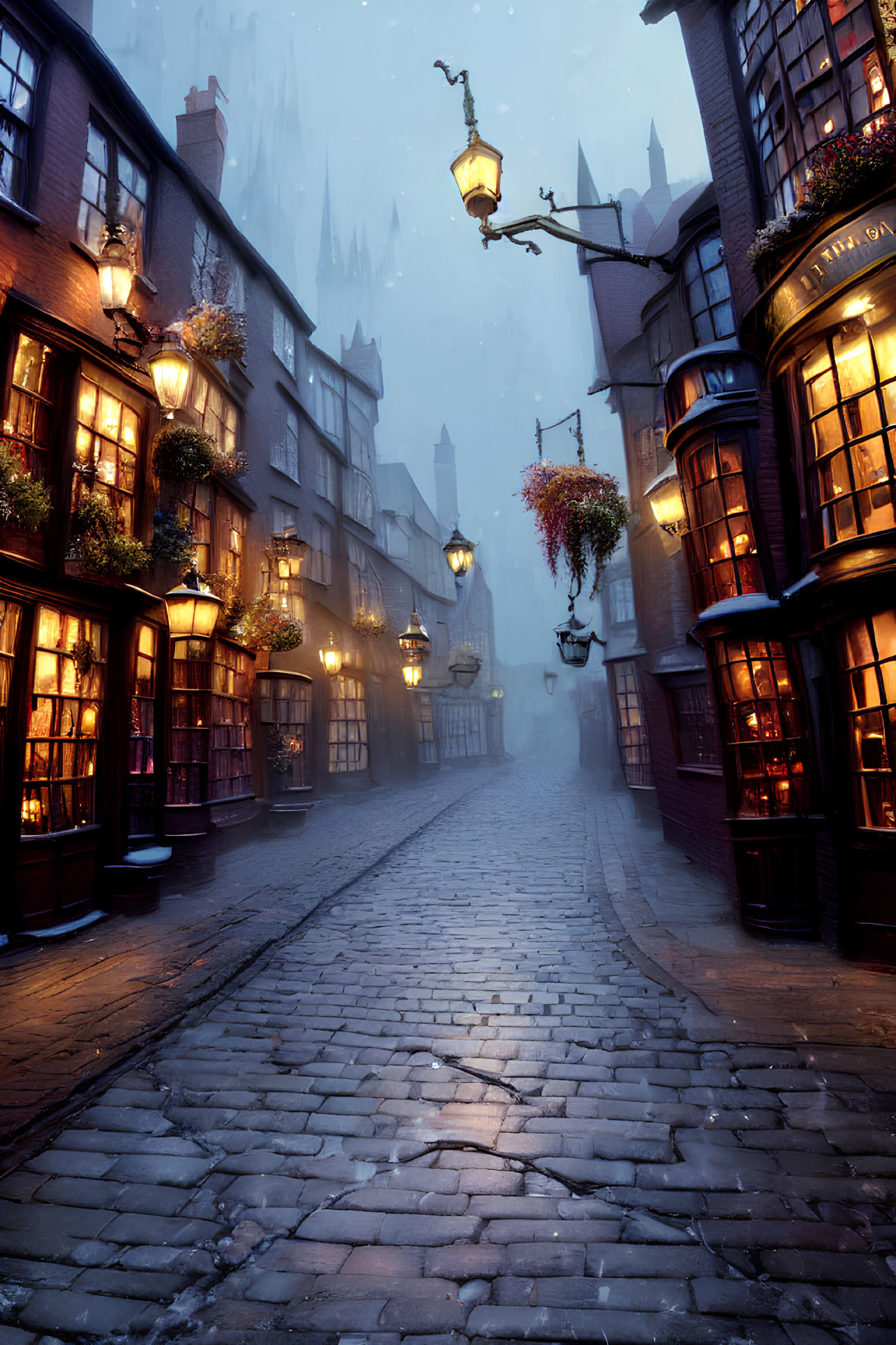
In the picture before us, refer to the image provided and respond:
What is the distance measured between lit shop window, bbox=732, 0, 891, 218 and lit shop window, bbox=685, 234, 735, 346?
230 cm

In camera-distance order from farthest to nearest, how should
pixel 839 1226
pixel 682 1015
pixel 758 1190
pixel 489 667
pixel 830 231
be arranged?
Result: pixel 489 667 < pixel 830 231 < pixel 682 1015 < pixel 758 1190 < pixel 839 1226

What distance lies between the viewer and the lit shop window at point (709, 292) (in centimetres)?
1002

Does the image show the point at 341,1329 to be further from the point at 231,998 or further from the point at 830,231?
the point at 830,231

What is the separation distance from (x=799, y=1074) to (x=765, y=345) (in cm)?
685

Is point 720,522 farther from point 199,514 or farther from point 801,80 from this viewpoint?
point 199,514

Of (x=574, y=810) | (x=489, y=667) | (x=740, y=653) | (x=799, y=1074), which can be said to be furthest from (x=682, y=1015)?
(x=489, y=667)

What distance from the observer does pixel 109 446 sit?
9.08 meters

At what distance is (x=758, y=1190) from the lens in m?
3.01

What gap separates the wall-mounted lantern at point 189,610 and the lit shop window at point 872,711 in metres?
7.85

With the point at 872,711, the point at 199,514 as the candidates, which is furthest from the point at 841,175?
the point at 199,514

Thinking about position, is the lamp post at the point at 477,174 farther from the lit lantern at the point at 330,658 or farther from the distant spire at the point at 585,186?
the distant spire at the point at 585,186

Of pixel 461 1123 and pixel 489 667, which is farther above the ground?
pixel 489 667

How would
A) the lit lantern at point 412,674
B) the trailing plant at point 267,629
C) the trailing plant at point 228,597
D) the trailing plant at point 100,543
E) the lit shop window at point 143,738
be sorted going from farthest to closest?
the lit lantern at point 412,674 → the trailing plant at point 267,629 → the trailing plant at point 228,597 → the lit shop window at point 143,738 → the trailing plant at point 100,543

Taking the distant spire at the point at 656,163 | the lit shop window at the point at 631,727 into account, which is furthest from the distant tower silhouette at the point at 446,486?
the lit shop window at the point at 631,727
